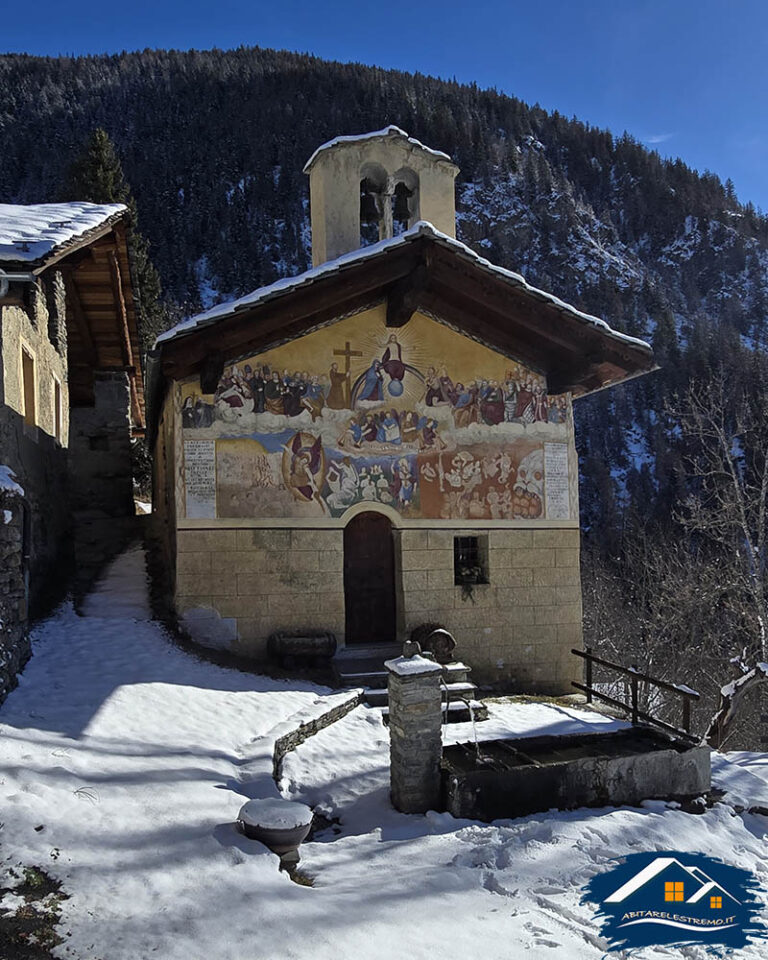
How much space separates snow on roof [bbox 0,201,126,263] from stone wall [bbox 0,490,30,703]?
7.67 feet

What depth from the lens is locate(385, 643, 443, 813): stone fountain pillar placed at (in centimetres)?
653

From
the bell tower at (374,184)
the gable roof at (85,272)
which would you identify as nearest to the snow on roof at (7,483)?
the gable roof at (85,272)

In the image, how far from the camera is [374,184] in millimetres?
12820

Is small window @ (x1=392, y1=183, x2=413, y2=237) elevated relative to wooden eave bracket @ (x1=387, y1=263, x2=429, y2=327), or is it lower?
elevated

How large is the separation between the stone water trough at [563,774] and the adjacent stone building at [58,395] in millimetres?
4224

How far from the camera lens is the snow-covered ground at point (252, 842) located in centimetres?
416

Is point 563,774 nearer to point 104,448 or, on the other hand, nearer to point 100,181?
point 104,448

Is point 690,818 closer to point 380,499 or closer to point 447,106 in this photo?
point 380,499

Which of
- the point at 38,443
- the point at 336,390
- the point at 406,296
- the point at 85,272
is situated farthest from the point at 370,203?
the point at 38,443

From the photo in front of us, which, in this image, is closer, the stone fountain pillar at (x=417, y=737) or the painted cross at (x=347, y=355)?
the stone fountain pillar at (x=417, y=737)

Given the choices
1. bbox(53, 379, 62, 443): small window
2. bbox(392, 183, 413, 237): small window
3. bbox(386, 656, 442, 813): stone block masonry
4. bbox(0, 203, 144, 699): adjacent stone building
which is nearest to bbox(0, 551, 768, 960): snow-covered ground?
bbox(386, 656, 442, 813): stone block masonry

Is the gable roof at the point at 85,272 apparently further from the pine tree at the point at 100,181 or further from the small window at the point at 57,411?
the pine tree at the point at 100,181

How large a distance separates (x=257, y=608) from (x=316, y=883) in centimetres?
570

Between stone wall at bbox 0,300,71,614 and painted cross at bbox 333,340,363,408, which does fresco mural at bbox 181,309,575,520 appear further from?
stone wall at bbox 0,300,71,614
